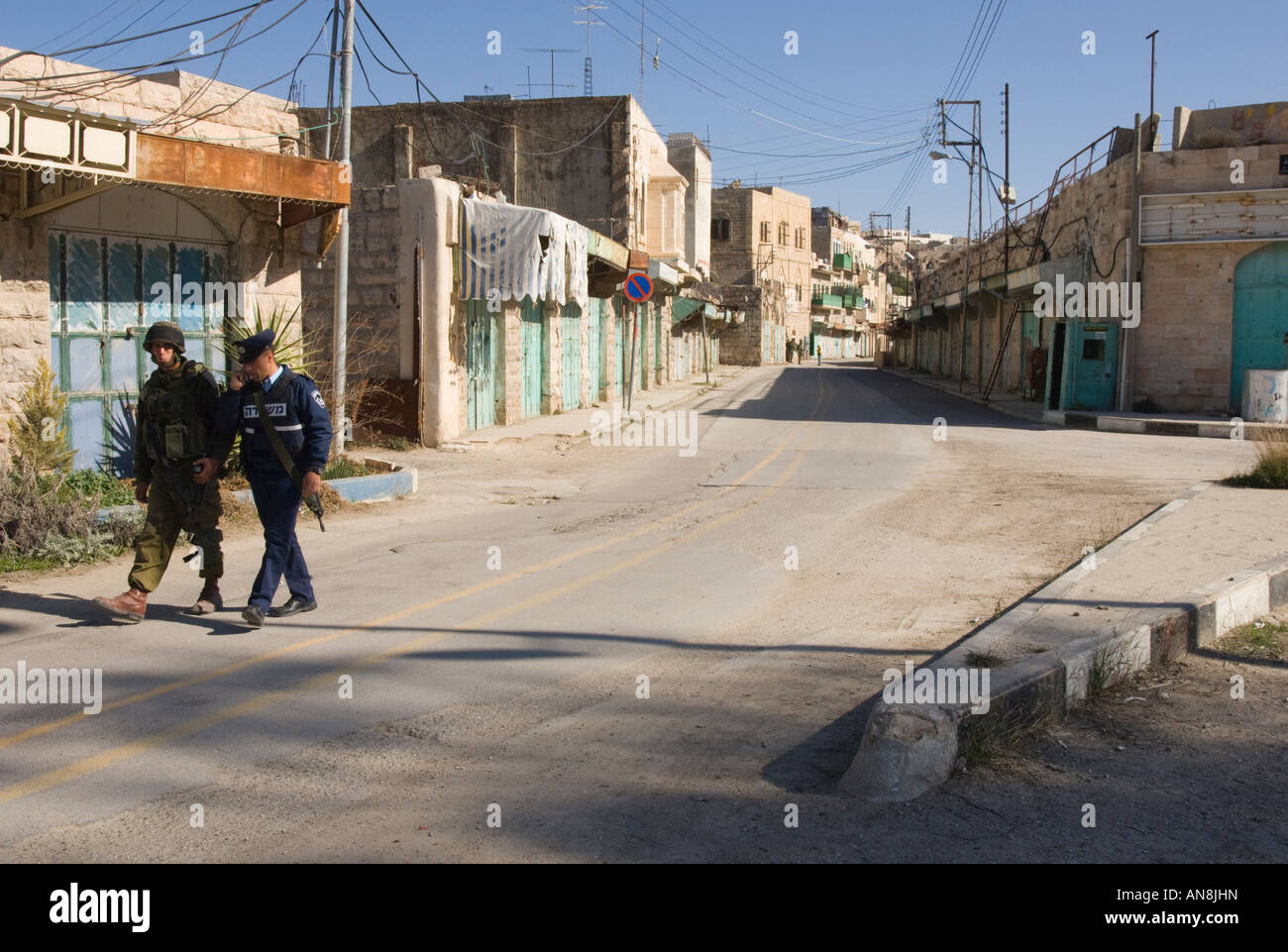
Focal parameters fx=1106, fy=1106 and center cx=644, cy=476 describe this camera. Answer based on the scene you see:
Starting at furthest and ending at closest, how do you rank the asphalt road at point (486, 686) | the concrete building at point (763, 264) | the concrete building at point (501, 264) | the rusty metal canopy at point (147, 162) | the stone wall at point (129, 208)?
1. the concrete building at point (763, 264)
2. the concrete building at point (501, 264)
3. the stone wall at point (129, 208)
4. the rusty metal canopy at point (147, 162)
5. the asphalt road at point (486, 686)

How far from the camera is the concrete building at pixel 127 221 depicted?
10.0m

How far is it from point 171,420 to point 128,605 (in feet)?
3.90

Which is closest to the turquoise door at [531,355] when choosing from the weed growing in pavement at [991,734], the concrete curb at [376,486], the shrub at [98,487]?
the concrete curb at [376,486]

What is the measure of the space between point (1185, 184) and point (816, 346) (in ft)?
266

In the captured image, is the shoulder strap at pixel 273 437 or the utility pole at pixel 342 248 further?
the utility pole at pixel 342 248

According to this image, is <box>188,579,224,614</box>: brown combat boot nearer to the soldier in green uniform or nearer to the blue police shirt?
the soldier in green uniform

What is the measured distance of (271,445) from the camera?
685 centimetres

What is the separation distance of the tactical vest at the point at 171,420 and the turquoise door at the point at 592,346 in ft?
68.3

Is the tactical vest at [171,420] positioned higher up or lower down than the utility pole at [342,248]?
lower down

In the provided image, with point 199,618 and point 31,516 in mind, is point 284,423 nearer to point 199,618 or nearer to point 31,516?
point 199,618

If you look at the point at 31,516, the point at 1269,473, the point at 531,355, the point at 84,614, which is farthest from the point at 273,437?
the point at 531,355

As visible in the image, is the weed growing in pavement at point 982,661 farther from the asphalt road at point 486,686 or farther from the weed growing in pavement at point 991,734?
the asphalt road at point 486,686

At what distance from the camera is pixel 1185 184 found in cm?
2516
